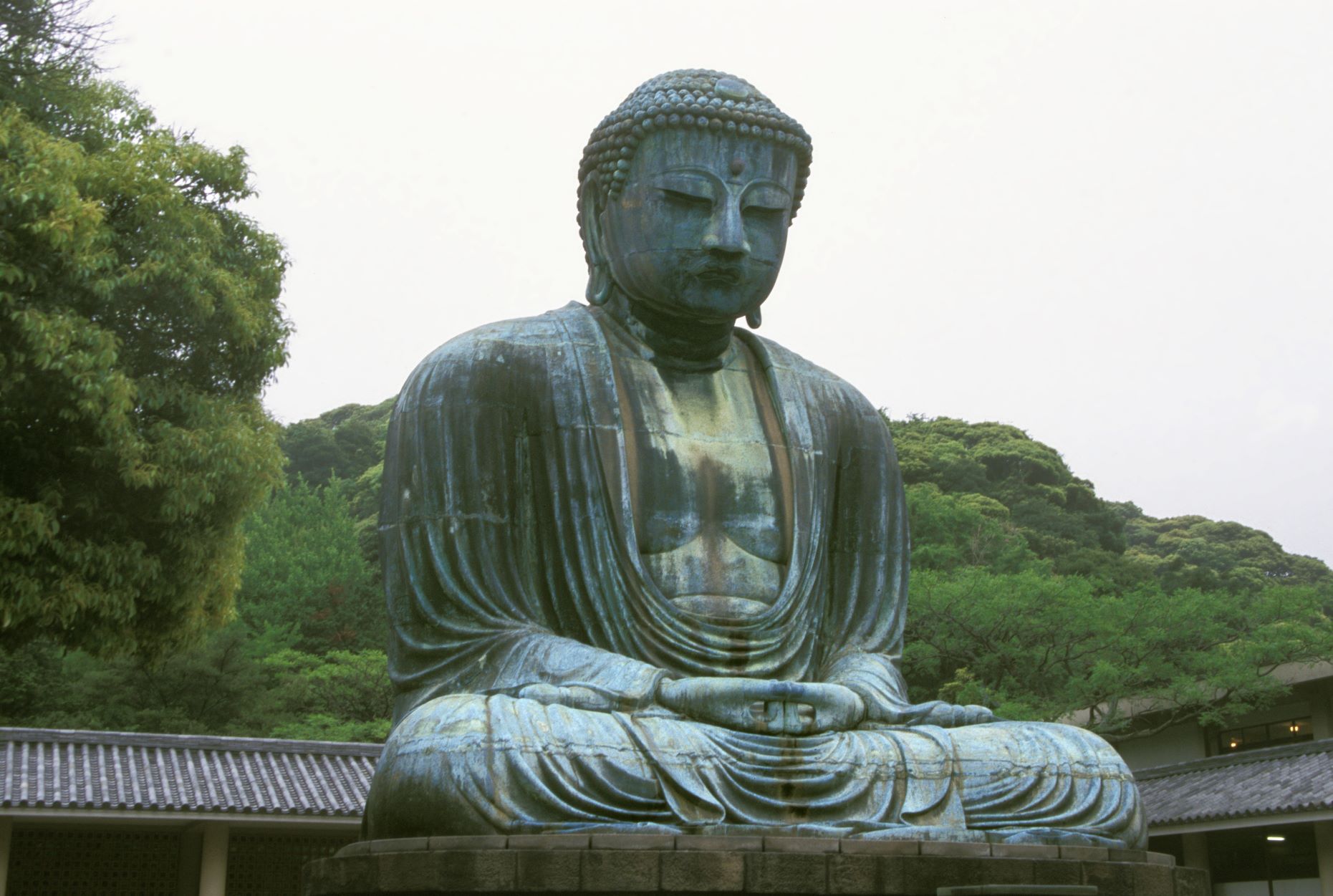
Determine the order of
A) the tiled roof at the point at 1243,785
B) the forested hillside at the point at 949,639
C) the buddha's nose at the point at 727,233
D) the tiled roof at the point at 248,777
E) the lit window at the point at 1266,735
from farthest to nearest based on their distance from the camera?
the lit window at the point at 1266,735, the forested hillside at the point at 949,639, the tiled roof at the point at 1243,785, the tiled roof at the point at 248,777, the buddha's nose at the point at 727,233

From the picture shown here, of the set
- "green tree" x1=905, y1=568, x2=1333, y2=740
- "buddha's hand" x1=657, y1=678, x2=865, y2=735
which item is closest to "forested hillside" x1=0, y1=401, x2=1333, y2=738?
"green tree" x1=905, y1=568, x2=1333, y2=740

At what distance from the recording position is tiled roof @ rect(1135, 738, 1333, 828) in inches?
743

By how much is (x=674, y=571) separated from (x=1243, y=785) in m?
16.4

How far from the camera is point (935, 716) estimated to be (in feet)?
20.3

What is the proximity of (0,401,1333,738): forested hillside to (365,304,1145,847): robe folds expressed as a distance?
14.2 m

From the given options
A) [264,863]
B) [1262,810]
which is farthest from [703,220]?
[1262,810]

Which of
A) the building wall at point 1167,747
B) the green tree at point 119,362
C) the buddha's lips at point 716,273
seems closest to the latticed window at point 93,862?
the green tree at point 119,362

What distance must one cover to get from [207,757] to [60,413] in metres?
8.98

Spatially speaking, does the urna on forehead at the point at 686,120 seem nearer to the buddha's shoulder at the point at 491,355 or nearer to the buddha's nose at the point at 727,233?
the buddha's nose at the point at 727,233

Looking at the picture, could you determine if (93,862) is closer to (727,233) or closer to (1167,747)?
(727,233)

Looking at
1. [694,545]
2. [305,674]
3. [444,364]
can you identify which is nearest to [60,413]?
[444,364]

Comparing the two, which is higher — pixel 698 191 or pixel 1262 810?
pixel 698 191

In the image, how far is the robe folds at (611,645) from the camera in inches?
213

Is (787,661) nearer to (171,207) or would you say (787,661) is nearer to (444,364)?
(444,364)
